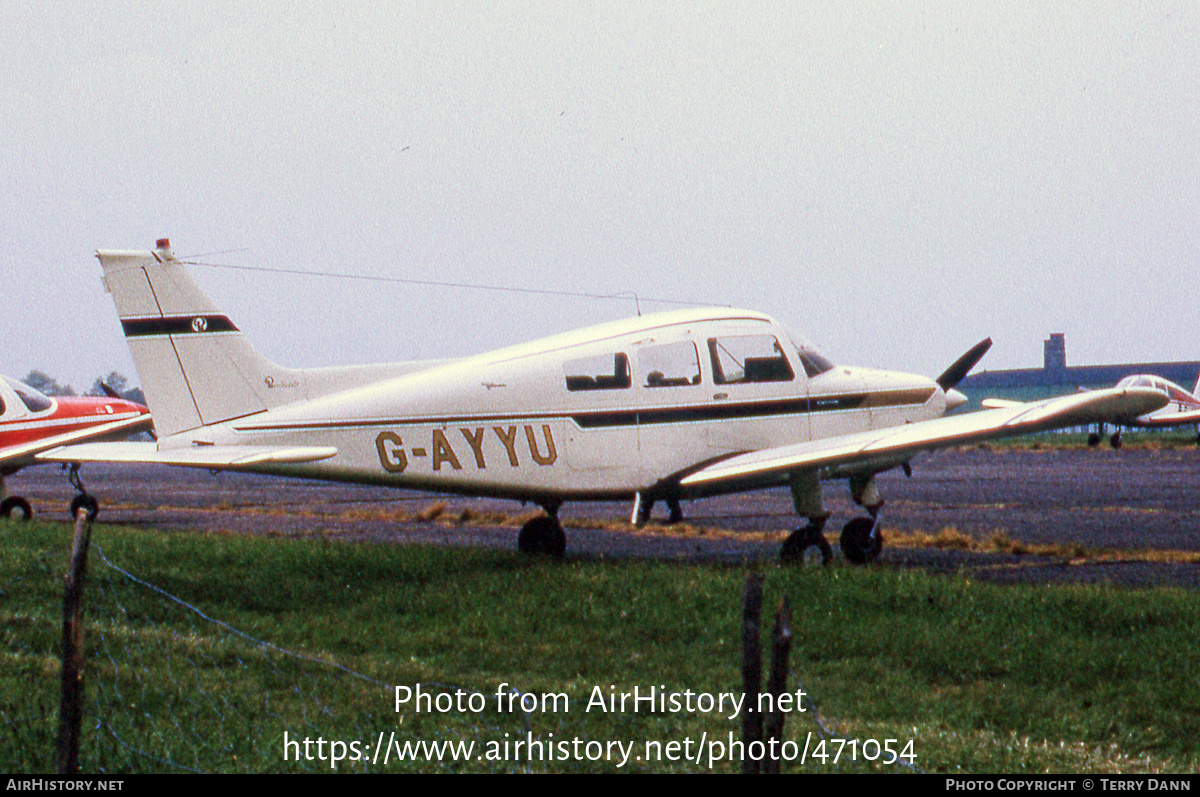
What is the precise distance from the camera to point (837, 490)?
104 feet

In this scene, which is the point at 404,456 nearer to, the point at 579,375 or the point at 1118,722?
the point at 579,375

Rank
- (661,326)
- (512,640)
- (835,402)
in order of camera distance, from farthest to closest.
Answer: (835,402) → (661,326) → (512,640)

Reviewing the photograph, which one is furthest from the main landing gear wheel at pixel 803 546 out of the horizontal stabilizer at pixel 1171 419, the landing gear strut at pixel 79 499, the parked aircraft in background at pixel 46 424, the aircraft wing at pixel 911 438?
the horizontal stabilizer at pixel 1171 419

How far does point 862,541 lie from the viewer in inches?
570

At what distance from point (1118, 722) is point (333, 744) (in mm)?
4960

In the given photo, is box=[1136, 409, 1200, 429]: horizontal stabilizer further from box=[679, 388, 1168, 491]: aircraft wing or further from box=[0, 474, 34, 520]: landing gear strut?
box=[0, 474, 34, 520]: landing gear strut


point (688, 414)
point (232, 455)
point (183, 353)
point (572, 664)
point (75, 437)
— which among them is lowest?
point (572, 664)

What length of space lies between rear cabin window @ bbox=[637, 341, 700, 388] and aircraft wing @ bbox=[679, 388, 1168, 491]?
1.05 metres

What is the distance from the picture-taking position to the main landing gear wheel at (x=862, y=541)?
1448 centimetres

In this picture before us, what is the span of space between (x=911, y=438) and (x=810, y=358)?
203 centimetres

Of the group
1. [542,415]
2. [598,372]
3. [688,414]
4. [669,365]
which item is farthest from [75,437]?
[688,414]

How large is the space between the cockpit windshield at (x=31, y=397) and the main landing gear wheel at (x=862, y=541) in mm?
15746

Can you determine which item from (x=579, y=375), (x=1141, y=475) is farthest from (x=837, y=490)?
(x=579, y=375)

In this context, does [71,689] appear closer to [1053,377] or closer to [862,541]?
[862,541]
